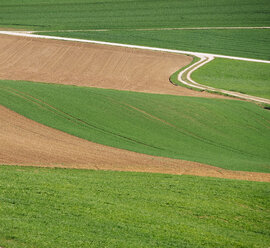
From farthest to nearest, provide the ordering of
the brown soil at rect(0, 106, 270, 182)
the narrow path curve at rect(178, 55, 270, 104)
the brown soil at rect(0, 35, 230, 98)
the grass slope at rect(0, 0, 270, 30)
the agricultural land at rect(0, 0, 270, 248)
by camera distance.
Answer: the grass slope at rect(0, 0, 270, 30), the brown soil at rect(0, 35, 230, 98), the narrow path curve at rect(178, 55, 270, 104), the brown soil at rect(0, 106, 270, 182), the agricultural land at rect(0, 0, 270, 248)

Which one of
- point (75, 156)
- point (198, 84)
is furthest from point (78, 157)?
point (198, 84)

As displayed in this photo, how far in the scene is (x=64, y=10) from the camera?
7412cm

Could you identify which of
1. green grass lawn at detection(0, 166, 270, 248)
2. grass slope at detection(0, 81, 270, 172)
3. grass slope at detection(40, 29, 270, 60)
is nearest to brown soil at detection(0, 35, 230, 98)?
grass slope at detection(40, 29, 270, 60)

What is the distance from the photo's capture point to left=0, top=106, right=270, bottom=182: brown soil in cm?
2077

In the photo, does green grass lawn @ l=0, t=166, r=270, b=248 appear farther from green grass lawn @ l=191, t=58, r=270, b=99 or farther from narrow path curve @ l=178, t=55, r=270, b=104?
green grass lawn @ l=191, t=58, r=270, b=99

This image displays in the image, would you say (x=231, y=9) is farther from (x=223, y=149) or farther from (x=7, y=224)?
(x=7, y=224)

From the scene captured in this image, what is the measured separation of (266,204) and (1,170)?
10756 mm

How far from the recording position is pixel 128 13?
2894 inches

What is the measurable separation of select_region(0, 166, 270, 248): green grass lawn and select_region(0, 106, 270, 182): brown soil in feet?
4.28

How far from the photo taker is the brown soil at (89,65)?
4241 cm

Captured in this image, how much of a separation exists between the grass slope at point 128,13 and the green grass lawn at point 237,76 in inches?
743

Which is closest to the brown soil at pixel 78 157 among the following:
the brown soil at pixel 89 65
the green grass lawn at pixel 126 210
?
the green grass lawn at pixel 126 210

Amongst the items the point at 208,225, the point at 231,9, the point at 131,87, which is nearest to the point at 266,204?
the point at 208,225

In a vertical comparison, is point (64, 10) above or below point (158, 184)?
above
